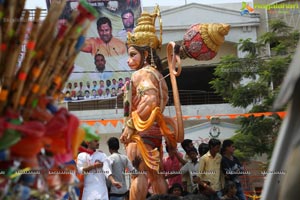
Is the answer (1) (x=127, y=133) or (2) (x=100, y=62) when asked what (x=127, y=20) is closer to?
(2) (x=100, y=62)

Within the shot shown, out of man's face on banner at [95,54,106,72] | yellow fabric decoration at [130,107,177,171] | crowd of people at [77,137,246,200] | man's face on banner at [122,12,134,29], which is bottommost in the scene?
crowd of people at [77,137,246,200]

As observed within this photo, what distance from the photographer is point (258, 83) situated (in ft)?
43.0

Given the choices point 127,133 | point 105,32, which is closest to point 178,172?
Answer: point 127,133

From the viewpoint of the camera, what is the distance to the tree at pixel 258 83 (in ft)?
41.3

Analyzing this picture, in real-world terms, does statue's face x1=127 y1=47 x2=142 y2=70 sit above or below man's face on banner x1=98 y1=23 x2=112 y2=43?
below

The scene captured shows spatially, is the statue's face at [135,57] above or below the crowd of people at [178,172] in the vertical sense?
above

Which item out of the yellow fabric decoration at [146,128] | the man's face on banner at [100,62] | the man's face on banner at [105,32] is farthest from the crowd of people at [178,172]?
the man's face on banner at [105,32]

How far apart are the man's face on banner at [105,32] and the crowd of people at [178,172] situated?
407 inches

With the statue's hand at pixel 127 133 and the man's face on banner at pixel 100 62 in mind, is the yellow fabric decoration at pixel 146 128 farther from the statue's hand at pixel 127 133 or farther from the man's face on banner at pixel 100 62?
the man's face on banner at pixel 100 62

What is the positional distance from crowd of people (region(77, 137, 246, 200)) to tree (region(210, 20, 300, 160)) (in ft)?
11.5

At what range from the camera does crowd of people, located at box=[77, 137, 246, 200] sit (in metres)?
7.80

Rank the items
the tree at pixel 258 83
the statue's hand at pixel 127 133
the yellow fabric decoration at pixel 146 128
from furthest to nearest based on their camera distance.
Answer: the tree at pixel 258 83
the statue's hand at pixel 127 133
the yellow fabric decoration at pixel 146 128

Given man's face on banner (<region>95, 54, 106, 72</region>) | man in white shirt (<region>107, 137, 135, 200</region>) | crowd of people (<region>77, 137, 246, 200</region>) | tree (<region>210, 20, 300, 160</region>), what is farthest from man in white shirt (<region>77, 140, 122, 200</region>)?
man's face on banner (<region>95, 54, 106, 72</region>)

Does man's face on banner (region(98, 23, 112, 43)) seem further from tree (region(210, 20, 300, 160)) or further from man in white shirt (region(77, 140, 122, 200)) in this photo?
man in white shirt (region(77, 140, 122, 200))
